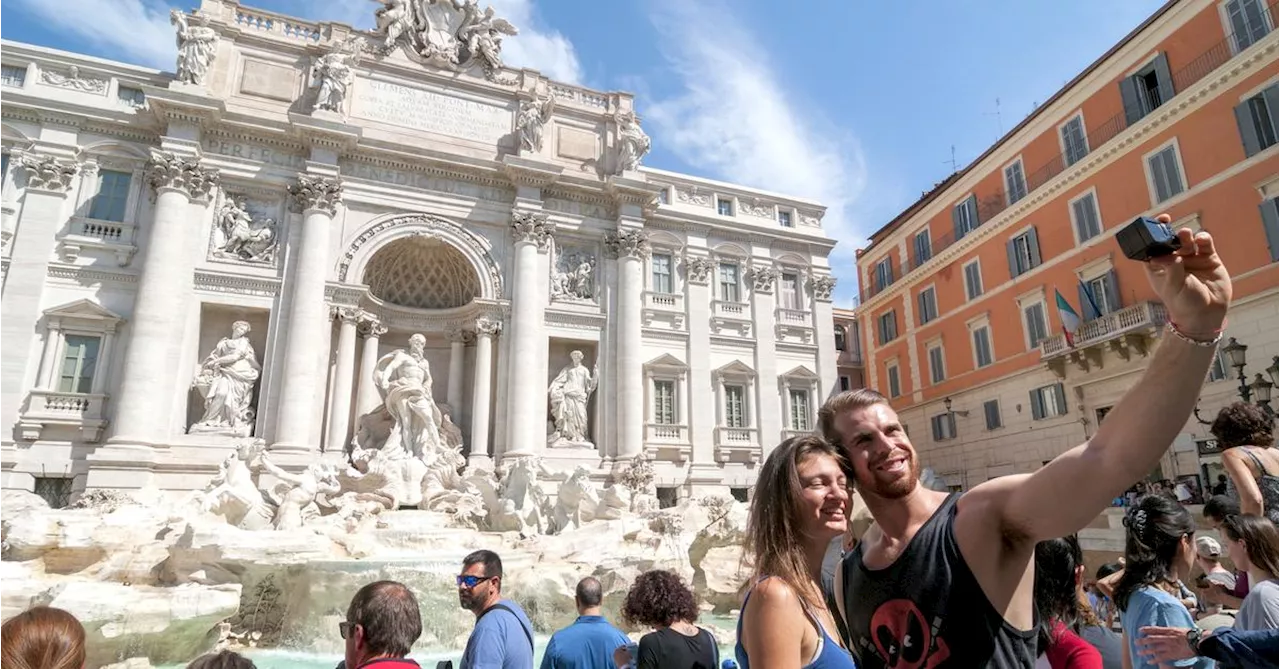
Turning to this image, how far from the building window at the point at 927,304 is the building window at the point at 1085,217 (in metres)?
6.26

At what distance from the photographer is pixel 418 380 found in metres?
16.3

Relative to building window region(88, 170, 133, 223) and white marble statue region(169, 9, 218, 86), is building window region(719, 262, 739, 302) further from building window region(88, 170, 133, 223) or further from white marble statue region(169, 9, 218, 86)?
building window region(88, 170, 133, 223)

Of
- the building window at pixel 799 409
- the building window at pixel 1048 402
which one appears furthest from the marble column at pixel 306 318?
the building window at pixel 1048 402

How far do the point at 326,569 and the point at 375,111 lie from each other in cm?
1316

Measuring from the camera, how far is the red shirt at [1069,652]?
2398 millimetres

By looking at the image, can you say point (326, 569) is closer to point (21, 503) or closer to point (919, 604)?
point (21, 503)

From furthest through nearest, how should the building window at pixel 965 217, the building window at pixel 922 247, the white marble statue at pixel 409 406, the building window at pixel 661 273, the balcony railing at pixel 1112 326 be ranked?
the building window at pixel 922 247
the building window at pixel 965 217
the building window at pixel 661 273
the balcony railing at pixel 1112 326
the white marble statue at pixel 409 406

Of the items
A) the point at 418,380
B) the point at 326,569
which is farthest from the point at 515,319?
the point at 326,569

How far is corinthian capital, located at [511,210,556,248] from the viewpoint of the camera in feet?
61.5

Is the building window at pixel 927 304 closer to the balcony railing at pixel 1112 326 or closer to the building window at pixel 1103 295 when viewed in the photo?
the balcony railing at pixel 1112 326

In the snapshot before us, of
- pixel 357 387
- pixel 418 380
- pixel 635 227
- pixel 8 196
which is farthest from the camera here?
pixel 635 227

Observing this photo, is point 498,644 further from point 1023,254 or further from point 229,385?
point 1023,254

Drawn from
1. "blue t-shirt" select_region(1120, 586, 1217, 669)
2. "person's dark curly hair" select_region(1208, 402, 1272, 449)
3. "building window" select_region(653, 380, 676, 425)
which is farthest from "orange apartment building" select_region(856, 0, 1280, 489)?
"blue t-shirt" select_region(1120, 586, 1217, 669)

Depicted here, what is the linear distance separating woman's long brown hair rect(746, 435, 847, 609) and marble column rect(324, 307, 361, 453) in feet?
53.0
